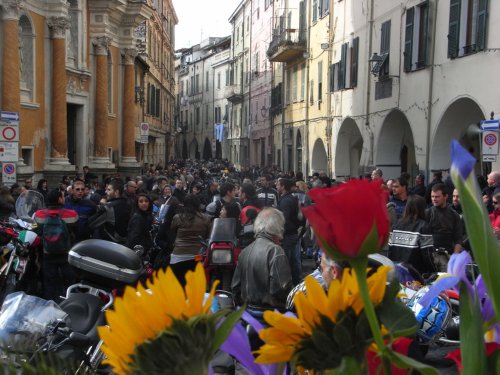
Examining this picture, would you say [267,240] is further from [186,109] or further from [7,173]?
[186,109]

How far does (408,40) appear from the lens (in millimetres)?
18141

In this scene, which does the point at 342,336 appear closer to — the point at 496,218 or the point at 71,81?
the point at 496,218

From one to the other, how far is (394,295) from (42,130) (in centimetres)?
2044

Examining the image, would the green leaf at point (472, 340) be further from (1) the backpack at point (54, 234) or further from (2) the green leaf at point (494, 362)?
(1) the backpack at point (54, 234)

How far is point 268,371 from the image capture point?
43.9 inches

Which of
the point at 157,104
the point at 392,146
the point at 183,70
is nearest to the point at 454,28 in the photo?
the point at 392,146

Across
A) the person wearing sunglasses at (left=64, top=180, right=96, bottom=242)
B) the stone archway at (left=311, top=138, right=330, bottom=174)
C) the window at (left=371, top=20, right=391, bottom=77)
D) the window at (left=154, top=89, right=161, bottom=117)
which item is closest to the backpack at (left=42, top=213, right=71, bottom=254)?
the person wearing sunglasses at (left=64, top=180, right=96, bottom=242)

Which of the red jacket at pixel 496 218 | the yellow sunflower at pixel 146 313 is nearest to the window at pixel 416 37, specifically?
the red jacket at pixel 496 218

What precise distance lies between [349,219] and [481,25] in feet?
47.0

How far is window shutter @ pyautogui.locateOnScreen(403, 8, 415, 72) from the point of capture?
1794 centimetres

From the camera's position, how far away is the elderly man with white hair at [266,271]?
5.22 metres

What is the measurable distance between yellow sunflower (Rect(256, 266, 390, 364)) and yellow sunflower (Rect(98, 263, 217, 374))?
145mm

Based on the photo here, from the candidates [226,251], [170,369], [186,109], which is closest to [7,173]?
[226,251]

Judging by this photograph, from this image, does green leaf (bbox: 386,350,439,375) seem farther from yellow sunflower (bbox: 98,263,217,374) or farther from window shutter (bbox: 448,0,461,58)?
window shutter (bbox: 448,0,461,58)
